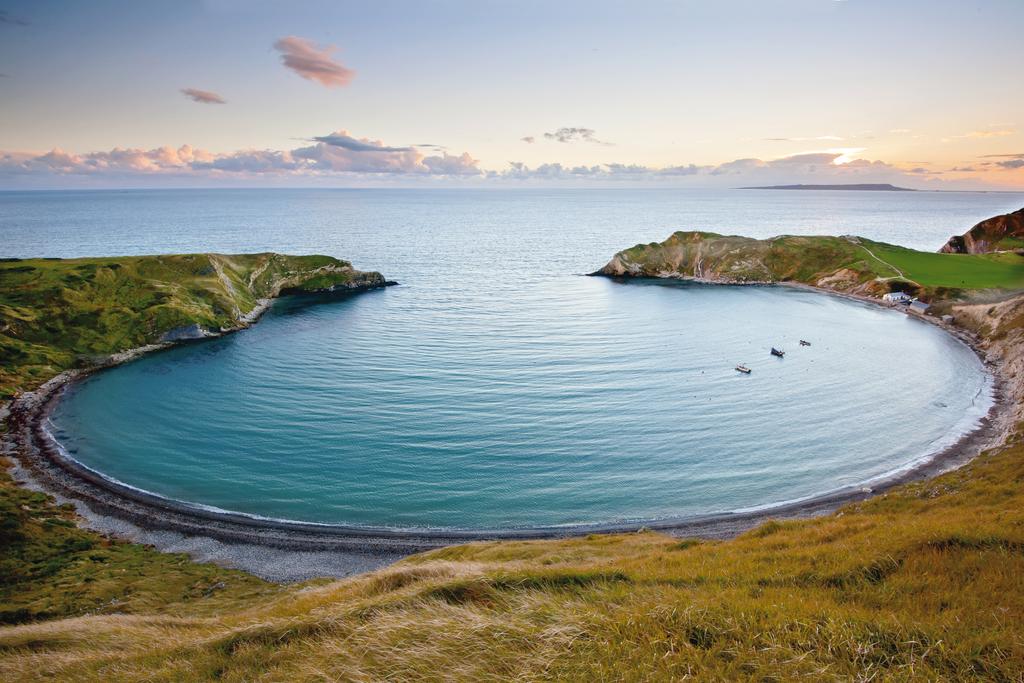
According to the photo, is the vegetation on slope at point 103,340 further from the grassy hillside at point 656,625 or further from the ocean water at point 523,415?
the grassy hillside at point 656,625

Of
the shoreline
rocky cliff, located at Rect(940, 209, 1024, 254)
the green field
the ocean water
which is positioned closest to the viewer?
the shoreline

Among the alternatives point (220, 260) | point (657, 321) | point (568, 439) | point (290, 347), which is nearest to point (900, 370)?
point (657, 321)

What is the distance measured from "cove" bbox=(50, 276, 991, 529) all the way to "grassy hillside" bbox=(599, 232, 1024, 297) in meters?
26.7

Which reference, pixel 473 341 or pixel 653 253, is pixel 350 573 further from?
pixel 653 253

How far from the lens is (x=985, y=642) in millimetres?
9664

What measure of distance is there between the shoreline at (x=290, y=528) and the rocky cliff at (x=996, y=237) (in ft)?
Answer: 435

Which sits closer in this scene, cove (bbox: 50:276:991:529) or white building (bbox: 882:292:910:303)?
cove (bbox: 50:276:991:529)

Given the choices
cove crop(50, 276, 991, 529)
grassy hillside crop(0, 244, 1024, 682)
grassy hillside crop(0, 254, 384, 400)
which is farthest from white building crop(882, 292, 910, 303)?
grassy hillside crop(0, 254, 384, 400)

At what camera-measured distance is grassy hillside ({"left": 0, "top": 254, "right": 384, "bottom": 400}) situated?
77875 millimetres

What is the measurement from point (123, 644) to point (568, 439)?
41.9 meters

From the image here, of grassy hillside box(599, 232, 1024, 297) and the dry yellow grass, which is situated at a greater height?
grassy hillside box(599, 232, 1024, 297)

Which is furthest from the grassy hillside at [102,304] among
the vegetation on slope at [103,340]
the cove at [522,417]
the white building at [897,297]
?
the white building at [897,297]

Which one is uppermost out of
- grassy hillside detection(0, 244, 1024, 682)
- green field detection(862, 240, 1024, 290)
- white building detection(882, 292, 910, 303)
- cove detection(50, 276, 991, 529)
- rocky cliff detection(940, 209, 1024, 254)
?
rocky cliff detection(940, 209, 1024, 254)

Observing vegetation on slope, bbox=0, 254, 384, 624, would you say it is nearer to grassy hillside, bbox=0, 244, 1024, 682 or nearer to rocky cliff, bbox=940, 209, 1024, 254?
grassy hillside, bbox=0, 244, 1024, 682
